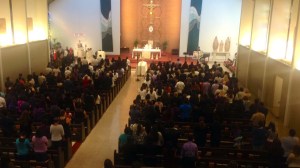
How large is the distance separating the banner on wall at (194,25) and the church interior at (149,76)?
0.29 ft

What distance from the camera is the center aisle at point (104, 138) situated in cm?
982

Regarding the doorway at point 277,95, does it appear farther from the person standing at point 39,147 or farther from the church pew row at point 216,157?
the person standing at point 39,147

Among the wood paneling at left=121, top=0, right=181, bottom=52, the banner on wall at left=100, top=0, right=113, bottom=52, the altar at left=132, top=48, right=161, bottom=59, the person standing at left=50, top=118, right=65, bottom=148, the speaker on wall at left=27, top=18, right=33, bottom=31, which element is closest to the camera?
the person standing at left=50, top=118, right=65, bottom=148

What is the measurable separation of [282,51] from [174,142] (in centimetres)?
872

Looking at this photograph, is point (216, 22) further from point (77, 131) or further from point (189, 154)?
point (189, 154)

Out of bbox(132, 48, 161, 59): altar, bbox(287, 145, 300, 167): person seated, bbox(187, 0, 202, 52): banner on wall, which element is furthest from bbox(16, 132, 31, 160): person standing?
bbox(187, 0, 202, 52): banner on wall

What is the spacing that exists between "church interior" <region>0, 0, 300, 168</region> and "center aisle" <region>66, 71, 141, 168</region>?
0.13 ft

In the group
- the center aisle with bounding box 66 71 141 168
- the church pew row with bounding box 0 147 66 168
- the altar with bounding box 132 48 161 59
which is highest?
the altar with bounding box 132 48 161 59

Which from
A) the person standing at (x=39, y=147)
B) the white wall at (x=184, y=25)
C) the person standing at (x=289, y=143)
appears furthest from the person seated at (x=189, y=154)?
the white wall at (x=184, y=25)

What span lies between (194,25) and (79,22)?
10217 millimetres

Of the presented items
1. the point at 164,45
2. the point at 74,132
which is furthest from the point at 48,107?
the point at 164,45

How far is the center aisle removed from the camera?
9820mm

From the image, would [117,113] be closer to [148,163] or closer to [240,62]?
[148,163]

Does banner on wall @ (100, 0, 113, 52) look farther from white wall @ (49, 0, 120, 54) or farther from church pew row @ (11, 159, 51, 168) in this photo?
church pew row @ (11, 159, 51, 168)
